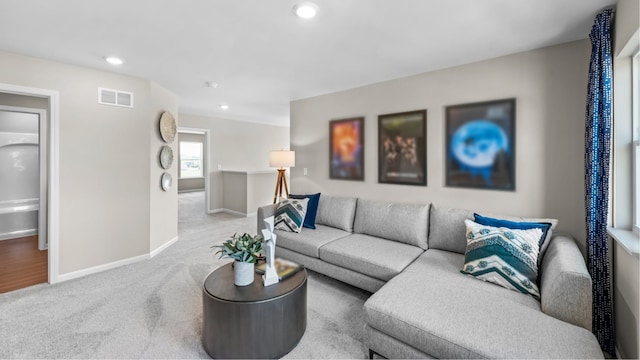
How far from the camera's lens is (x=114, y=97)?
3240 mm

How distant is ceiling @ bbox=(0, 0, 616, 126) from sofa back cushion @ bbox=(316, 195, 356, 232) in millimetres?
1534

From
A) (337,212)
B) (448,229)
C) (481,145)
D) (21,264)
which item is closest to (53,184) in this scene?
(21,264)

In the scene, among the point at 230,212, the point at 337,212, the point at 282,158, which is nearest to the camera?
the point at 337,212

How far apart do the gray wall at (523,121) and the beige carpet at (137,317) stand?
149 cm

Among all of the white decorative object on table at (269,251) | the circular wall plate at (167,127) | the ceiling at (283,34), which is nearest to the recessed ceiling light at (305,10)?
the ceiling at (283,34)

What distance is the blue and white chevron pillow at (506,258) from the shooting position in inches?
72.1

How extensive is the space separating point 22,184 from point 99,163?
2.62 meters

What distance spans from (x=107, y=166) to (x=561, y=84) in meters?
4.71

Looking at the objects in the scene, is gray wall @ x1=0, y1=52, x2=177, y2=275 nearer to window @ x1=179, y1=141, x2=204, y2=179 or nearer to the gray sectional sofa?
the gray sectional sofa

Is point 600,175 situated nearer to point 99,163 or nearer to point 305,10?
point 305,10

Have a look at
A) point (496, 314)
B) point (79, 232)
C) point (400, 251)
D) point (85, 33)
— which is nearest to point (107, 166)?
point (79, 232)

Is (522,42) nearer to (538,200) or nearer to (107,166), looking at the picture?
(538,200)

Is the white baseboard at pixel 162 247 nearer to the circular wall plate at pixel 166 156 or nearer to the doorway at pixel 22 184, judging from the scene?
the circular wall plate at pixel 166 156

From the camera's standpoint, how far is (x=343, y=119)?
3832mm
